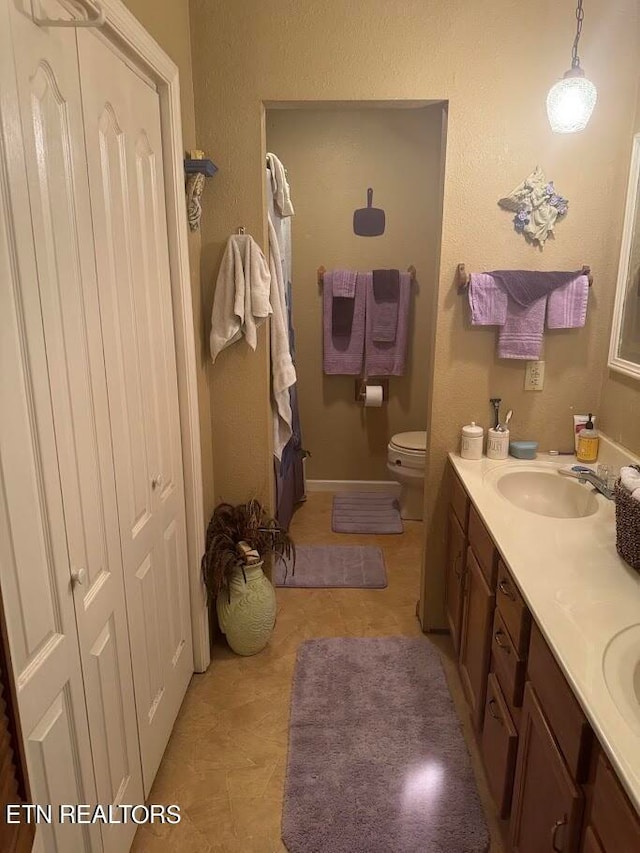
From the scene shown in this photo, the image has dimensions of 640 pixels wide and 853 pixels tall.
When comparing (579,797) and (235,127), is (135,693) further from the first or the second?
(235,127)

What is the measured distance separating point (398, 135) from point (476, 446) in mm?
2356

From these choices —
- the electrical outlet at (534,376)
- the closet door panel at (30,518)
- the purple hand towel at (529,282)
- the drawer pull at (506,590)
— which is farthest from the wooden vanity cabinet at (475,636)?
the closet door panel at (30,518)

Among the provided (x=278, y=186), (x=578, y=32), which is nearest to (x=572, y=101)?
(x=578, y=32)

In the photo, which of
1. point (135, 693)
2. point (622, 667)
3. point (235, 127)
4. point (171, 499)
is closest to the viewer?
point (622, 667)

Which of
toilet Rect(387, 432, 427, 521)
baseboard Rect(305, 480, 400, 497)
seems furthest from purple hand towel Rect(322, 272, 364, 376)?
baseboard Rect(305, 480, 400, 497)

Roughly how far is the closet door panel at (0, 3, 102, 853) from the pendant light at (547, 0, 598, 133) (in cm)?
153

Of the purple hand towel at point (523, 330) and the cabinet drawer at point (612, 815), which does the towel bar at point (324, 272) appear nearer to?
the purple hand towel at point (523, 330)

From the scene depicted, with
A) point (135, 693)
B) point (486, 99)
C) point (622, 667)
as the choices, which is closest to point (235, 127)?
point (486, 99)

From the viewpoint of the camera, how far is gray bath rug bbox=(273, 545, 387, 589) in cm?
306

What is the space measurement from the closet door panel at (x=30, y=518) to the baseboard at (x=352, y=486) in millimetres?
3063

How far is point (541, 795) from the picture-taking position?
1292 mm

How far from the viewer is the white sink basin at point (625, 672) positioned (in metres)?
1.02

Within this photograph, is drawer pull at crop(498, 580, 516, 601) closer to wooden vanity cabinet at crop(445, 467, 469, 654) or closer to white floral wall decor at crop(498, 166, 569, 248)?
wooden vanity cabinet at crop(445, 467, 469, 654)

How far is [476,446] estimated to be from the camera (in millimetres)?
2316
